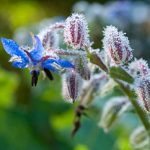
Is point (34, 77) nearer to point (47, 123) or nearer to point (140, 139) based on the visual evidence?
point (140, 139)

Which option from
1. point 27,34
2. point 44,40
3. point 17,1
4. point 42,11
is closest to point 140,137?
point 44,40

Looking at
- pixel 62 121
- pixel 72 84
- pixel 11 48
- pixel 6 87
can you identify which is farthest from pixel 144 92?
pixel 6 87

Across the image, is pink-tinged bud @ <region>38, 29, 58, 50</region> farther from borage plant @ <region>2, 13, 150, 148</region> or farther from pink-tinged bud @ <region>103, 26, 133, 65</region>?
pink-tinged bud @ <region>103, 26, 133, 65</region>

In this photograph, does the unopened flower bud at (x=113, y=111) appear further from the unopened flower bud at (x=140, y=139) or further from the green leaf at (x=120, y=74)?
the green leaf at (x=120, y=74)

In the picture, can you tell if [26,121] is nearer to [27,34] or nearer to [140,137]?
[140,137]

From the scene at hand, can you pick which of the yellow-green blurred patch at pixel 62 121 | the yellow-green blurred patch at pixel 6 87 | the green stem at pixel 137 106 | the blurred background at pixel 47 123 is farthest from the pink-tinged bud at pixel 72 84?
the yellow-green blurred patch at pixel 6 87
